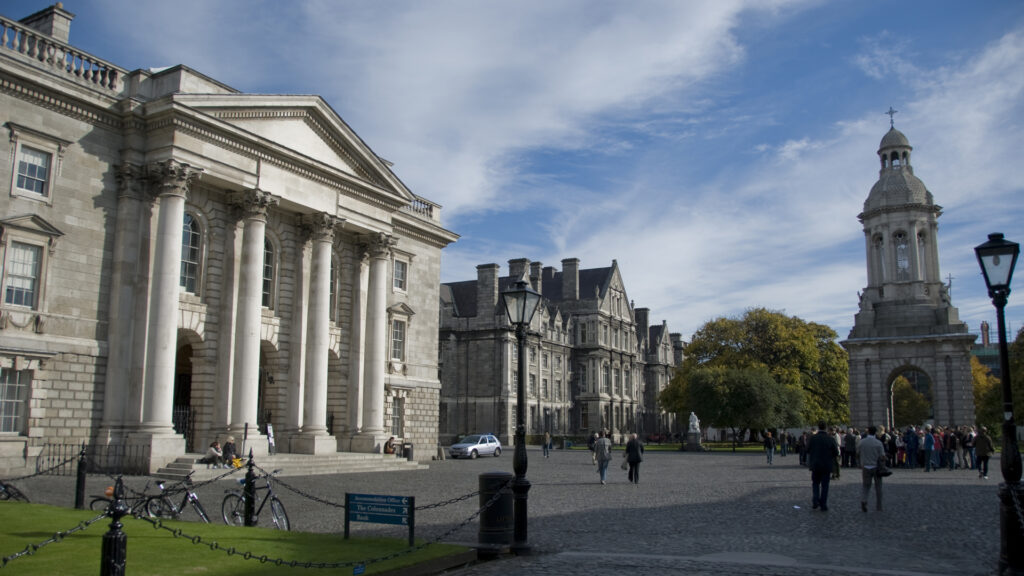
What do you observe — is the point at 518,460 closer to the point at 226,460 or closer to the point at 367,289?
the point at 226,460

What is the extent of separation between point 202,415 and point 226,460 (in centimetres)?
378

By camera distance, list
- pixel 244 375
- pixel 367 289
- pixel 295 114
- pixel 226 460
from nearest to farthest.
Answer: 1. pixel 226 460
2. pixel 244 375
3. pixel 295 114
4. pixel 367 289

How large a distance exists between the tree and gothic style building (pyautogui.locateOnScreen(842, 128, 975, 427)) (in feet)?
33.4

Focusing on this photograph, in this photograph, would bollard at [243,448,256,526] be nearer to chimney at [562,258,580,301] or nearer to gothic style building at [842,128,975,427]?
gothic style building at [842,128,975,427]

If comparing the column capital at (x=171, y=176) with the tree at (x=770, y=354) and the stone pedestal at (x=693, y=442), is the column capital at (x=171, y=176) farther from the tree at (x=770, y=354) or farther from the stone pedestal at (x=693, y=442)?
the tree at (x=770, y=354)

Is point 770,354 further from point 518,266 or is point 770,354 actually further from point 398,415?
point 398,415

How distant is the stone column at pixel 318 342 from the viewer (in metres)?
29.8

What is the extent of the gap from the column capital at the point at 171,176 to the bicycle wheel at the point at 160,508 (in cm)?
1432

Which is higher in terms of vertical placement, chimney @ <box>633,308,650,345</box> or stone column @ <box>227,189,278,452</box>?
chimney @ <box>633,308,650,345</box>

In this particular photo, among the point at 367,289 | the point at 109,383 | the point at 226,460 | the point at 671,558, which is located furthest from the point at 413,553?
the point at 367,289

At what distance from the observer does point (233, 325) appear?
27.6 meters

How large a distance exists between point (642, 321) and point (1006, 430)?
307ft

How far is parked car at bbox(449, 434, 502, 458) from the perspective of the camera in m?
45.9

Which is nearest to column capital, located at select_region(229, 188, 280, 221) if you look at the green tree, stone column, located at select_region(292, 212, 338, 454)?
stone column, located at select_region(292, 212, 338, 454)
